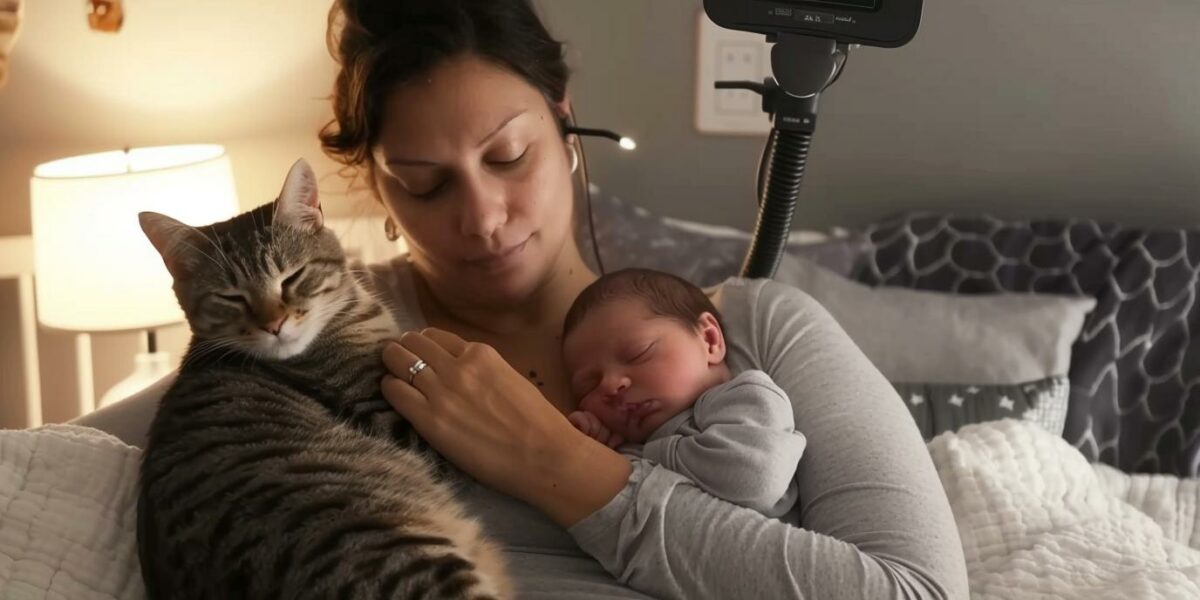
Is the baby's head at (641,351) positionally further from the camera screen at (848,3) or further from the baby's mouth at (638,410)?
the camera screen at (848,3)

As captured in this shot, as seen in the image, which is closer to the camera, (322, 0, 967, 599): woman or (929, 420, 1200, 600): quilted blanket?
(322, 0, 967, 599): woman

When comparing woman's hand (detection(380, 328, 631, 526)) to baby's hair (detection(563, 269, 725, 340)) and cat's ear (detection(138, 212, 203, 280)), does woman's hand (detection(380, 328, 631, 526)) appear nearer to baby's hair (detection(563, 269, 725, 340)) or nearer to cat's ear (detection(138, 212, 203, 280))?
baby's hair (detection(563, 269, 725, 340))

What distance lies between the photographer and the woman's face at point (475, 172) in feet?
4.48

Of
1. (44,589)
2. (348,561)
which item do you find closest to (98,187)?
(44,589)

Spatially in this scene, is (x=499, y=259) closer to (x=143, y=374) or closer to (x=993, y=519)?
(x=993, y=519)

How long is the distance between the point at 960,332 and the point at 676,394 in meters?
0.77

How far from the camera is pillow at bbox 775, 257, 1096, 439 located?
1.72m

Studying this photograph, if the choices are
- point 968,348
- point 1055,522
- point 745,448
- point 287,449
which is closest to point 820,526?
point 745,448

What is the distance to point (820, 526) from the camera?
3.60 ft

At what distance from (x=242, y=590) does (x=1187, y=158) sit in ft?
6.28

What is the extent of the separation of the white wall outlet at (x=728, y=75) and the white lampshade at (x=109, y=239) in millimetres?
1055

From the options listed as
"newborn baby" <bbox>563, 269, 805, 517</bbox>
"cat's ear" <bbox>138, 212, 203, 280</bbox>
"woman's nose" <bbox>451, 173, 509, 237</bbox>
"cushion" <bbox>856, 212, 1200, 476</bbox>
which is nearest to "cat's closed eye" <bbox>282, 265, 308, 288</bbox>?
"cat's ear" <bbox>138, 212, 203, 280</bbox>

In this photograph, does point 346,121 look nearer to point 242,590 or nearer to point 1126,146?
point 242,590

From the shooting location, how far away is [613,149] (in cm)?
222
